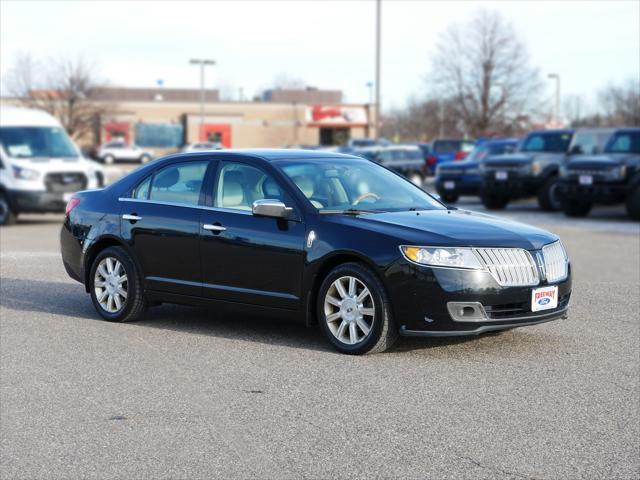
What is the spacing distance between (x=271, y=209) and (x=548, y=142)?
17679 millimetres

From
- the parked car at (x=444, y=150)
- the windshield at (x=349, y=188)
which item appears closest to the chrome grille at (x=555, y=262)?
the windshield at (x=349, y=188)

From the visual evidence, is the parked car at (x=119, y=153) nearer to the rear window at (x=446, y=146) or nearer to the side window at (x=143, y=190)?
the rear window at (x=446, y=146)

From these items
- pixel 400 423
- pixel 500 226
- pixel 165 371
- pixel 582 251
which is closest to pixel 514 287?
pixel 500 226

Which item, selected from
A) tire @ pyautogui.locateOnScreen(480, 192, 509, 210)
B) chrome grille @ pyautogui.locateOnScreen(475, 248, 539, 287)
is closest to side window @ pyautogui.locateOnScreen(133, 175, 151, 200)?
chrome grille @ pyautogui.locateOnScreen(475, 248, 539, 287)

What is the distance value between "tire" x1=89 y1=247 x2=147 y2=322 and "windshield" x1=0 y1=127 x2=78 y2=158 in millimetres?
12104

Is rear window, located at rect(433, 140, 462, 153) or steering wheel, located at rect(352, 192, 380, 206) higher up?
rear window, located at rect(433, 140, 462, 153)

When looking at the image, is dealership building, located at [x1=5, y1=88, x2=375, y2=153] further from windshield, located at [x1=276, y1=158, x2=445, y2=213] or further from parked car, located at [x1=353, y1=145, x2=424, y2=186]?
windshield, located at [x1=276, y1=158, x2=445, y2=213]

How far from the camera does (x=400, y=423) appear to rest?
595cm

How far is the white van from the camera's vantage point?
805 inches

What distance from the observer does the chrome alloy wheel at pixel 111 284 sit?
30.6 ft

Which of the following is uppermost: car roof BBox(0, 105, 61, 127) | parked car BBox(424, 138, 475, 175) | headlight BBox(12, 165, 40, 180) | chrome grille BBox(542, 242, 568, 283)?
car roof BBox(0, 105, 61, 127)

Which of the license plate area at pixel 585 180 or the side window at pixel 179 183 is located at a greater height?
the side window at pixel 179 183

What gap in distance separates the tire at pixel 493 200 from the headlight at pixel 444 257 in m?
17.0

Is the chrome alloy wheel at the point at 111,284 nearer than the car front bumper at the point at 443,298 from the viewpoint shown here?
No
